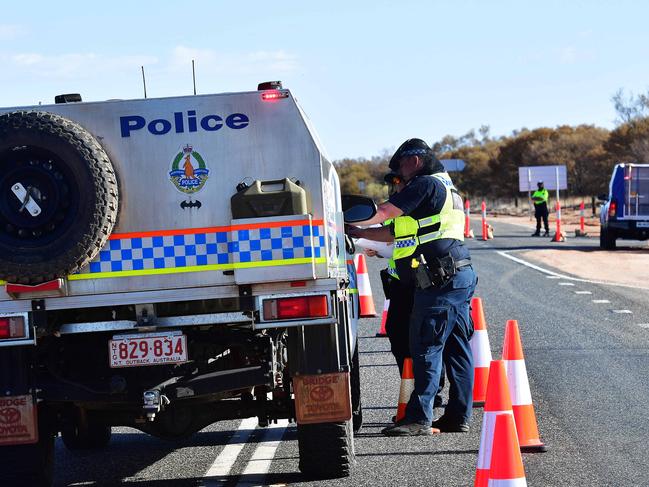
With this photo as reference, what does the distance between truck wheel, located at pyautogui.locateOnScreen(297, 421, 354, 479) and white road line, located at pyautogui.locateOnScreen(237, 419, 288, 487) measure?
33 cm

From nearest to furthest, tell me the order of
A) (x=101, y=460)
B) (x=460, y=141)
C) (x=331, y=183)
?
(x=331, y=183)
(x=101, y=460)
(x=460, y=141)

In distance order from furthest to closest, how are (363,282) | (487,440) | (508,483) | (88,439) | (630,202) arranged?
(630,202)
(363,282)
(88,439)
(487,440)
(508,483)

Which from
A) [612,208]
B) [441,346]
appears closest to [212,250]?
[441,346]

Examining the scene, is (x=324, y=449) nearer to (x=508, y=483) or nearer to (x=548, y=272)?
(x=508, y=483)

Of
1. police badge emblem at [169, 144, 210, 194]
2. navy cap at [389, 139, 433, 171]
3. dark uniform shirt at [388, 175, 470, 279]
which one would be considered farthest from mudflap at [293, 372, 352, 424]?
navy cap at [389, 139, 433, 171]

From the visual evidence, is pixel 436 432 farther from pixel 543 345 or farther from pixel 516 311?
pixel 516 311

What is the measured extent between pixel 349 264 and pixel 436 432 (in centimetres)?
136

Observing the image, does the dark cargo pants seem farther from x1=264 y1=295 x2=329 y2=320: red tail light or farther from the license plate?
the license plate

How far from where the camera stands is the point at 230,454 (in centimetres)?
815

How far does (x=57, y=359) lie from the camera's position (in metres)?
7.04

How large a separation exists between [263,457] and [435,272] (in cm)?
170

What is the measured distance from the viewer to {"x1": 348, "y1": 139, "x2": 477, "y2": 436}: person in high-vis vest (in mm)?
8180

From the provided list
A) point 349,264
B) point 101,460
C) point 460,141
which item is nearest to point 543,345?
point 349,264

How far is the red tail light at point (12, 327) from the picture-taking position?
668 cm
